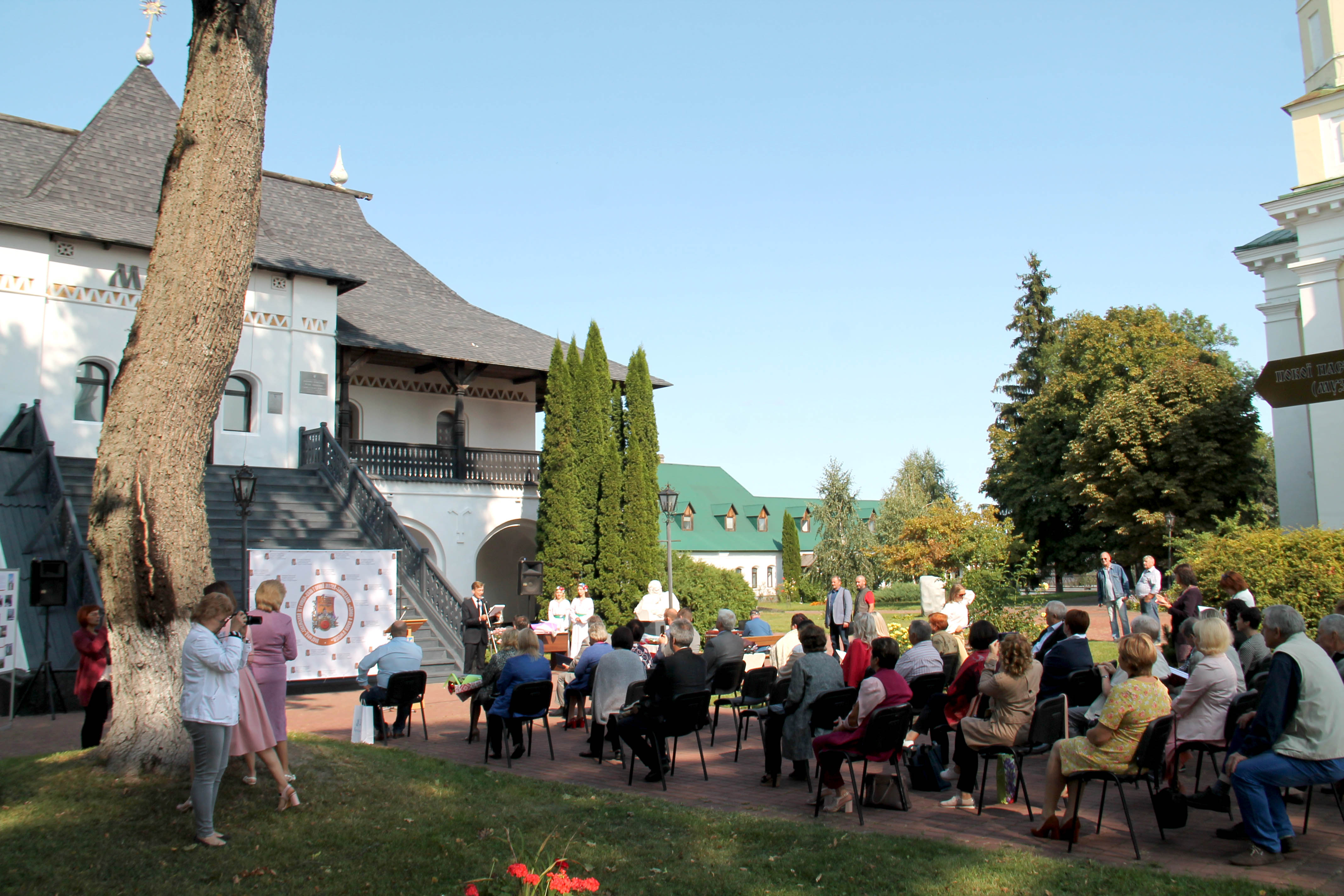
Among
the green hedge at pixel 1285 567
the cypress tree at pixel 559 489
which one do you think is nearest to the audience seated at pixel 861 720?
the green hedge at pixel 1285 567

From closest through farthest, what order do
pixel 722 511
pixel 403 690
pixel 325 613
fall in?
pixel 403 690 < pixel 325 613 < pixel 722 511

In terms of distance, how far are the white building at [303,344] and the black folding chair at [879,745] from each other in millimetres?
11439

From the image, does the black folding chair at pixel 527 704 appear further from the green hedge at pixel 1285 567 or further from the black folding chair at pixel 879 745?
the green hedge at pixel 1285 567

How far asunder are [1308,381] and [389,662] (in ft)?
36.9

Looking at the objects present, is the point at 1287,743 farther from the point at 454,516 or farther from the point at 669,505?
the point at 454,516

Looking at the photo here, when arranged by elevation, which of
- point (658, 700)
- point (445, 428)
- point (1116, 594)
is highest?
point (445, 428)

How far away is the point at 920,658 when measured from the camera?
328 inches

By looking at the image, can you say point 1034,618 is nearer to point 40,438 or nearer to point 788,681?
point 788,681

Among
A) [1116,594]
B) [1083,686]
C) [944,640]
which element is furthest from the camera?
[1116,594]

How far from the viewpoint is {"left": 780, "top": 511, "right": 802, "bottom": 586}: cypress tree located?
57031mm

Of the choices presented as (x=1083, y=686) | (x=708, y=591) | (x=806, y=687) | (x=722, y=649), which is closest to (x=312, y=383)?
(x=708, y=591)

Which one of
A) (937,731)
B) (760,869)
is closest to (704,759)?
(937,731)

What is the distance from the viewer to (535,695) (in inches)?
354

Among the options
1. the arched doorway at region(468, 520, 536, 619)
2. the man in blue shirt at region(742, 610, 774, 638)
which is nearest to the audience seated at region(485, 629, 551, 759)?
the man in blue shirt at region(742, 610, 774, 638)
